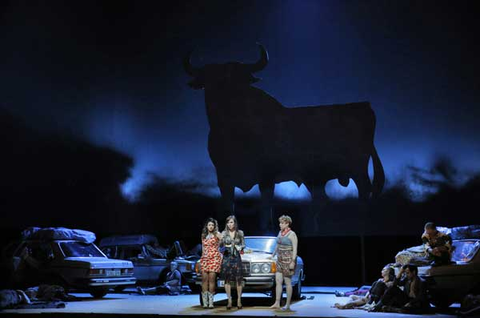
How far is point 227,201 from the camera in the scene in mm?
14516

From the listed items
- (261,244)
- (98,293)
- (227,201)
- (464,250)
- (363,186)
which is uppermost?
(363,186)

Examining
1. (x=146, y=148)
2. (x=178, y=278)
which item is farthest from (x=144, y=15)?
(x=178, y=278)

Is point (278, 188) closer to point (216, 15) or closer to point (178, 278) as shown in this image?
point (178, 278)

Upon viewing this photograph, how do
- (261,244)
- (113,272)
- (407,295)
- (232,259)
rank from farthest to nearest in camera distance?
(113,272)
(261,244)
(232,259)
(407,295)

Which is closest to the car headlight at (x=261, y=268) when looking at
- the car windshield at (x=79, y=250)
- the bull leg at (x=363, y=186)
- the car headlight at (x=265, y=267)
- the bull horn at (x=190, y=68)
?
the car headlight at (x=265, y=267)

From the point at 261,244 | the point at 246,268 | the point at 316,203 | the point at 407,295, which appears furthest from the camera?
the point at 316,203

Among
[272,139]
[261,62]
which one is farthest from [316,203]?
[261,62]

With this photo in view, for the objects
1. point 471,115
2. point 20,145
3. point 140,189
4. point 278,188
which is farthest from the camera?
point 20,145

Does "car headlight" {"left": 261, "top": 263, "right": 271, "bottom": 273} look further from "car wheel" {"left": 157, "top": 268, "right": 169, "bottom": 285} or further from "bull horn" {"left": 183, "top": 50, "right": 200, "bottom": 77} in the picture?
"bull horn" {"left": 183, "top": 50, "right": 200, "bottom": 77}

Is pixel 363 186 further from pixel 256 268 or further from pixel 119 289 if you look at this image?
pixel 119 289

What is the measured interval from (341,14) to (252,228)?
5833 mm

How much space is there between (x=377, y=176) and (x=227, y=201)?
150 inches

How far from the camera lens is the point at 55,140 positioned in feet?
53.0

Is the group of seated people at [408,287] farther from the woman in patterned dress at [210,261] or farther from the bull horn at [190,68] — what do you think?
the bull horn at [190,68]
